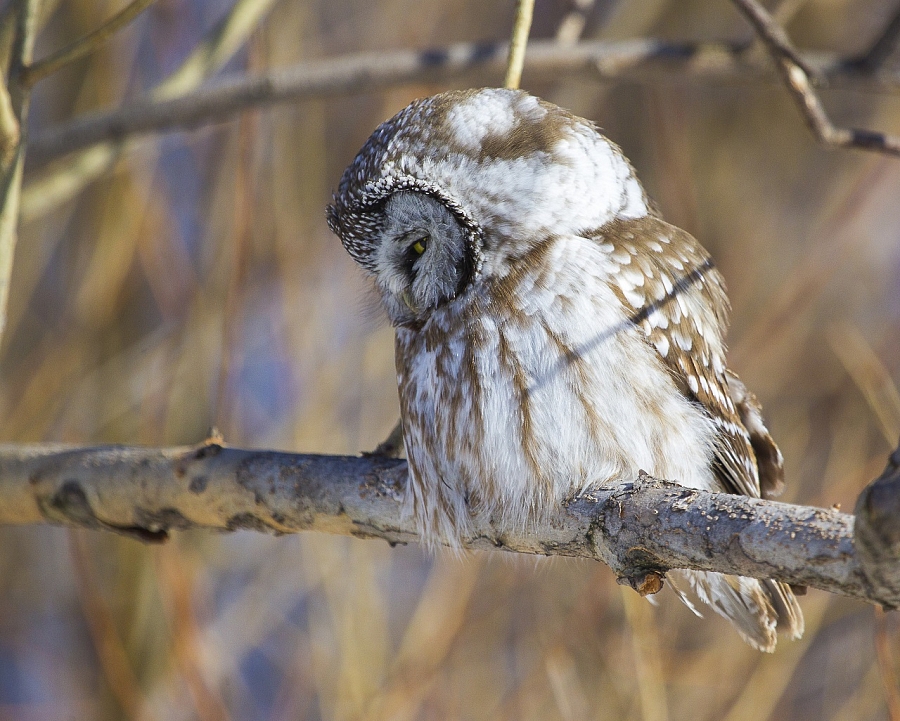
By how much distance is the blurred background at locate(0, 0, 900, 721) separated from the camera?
12.7 ft

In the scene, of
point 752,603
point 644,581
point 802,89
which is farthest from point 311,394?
point 644,581

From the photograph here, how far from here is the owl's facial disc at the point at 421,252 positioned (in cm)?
237

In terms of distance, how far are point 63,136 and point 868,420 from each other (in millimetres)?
4902

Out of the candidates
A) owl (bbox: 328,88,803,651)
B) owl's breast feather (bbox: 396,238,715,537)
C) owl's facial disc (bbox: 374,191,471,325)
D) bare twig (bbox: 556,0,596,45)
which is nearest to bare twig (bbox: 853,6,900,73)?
bare twig (bbox: 556,0,596,45)

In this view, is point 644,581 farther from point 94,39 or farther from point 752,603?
point 94,39

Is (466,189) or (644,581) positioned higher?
(466,189)

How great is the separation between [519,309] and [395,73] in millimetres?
1506

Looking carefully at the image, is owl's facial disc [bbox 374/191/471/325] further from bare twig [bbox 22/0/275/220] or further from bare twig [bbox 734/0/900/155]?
bare twig [bbox 22/0/275/220]

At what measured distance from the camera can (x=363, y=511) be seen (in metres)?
2.45

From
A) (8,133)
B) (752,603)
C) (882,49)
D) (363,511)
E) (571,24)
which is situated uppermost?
(571,24)

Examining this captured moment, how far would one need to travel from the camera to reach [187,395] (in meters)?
4.97

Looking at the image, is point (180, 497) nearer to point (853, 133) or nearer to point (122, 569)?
point (853, 133)

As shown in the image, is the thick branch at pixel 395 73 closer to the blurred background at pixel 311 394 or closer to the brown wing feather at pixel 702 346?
the blurred background at pixel 311 394

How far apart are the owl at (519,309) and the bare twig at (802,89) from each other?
0.68 m
